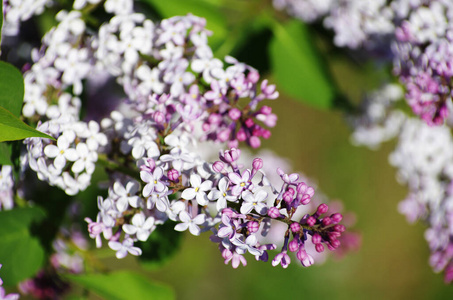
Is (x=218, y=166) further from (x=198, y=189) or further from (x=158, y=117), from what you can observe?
(x=158, y=117)

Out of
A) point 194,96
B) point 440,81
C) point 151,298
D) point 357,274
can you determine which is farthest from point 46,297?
point 357,274

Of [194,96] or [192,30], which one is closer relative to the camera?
[194,96]

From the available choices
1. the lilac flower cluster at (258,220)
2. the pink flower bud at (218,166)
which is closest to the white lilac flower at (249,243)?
the lilac flower cluster at (258,220)

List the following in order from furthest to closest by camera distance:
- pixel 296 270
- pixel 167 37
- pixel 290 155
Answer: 1. pixel 290 155
2. pixel 296 270
3. pixel 167 37

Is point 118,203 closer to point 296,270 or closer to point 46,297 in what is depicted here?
point 46,297

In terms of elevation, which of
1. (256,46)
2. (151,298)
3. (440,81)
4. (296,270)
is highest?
(440,81)

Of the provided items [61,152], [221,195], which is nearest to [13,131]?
[61,152]

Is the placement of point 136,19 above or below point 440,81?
below

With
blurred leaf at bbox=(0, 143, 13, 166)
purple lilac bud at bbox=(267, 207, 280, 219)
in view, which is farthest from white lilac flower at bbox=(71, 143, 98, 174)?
purple lilac bud at bbox=(267, 207, 280, 219)
